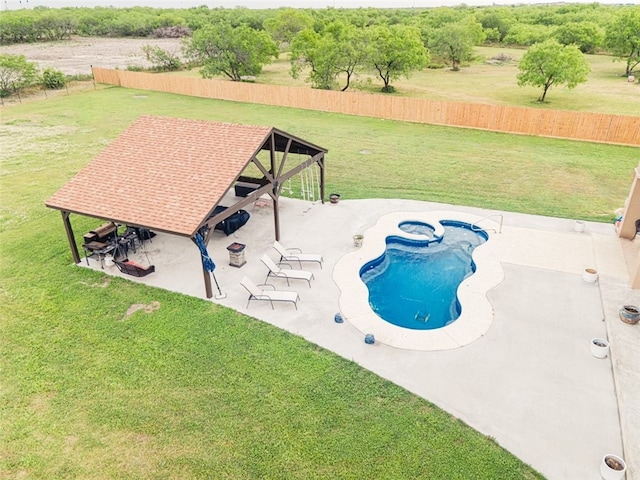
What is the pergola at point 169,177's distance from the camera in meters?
11.8

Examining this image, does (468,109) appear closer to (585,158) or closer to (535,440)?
(585,158)

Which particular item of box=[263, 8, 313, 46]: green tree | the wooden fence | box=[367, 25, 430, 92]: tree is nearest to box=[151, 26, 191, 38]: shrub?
box=[263, 8, 313, 46]: green tree

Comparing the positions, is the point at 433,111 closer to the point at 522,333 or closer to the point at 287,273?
the point at 287,273

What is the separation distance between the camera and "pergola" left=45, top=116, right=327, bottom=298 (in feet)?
38.8

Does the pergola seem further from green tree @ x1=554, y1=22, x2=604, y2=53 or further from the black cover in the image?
green tree @ x1=554, y1=22, x2=604, y2=53

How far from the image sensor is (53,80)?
1635 inches

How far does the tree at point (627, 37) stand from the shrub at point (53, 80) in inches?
2338

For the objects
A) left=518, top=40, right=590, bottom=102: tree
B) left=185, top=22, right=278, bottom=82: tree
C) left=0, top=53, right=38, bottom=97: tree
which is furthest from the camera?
left=185, top=22, right=278, bottom=82: tree

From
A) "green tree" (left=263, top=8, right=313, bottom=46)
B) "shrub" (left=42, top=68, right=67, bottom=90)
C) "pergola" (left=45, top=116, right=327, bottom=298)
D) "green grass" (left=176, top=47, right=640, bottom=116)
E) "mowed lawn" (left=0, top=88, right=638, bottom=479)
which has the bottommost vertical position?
"mowed lawn" (left=0, top=88, right=638, bottom=479)

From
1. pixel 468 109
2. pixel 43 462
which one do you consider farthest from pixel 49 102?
pixel 43 462

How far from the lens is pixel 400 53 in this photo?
1581 inches

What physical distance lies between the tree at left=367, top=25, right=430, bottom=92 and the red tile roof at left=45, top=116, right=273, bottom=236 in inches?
1158

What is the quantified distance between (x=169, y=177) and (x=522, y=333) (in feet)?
34.3

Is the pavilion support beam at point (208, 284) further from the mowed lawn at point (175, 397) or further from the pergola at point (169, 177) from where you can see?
the mowed lawn at point (175, 397)
